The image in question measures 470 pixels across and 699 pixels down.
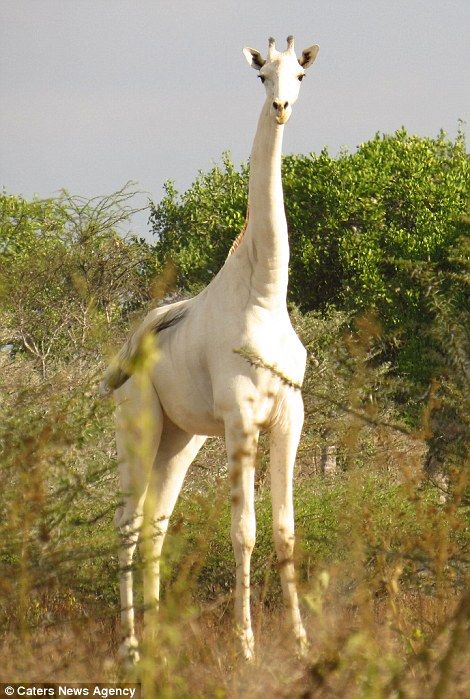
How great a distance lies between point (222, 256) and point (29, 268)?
12.2 m

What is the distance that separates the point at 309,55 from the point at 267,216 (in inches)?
38.8

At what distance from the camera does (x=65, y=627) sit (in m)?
6.45

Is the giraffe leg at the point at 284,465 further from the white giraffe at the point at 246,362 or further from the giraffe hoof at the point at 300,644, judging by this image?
the giraffe hoof at the point at 300,644

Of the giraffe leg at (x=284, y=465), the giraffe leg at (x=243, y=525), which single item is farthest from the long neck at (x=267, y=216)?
the giraffe leg at (x=243, y=525)

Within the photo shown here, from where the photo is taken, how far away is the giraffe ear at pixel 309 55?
24.6 feet

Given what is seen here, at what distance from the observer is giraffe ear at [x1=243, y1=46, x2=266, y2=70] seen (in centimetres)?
749

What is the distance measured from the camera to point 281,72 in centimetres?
722

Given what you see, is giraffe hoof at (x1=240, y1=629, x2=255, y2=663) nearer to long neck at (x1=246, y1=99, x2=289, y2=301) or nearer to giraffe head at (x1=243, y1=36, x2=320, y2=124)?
long neck at (x1=246, y1=99, x2=289, y2=301)

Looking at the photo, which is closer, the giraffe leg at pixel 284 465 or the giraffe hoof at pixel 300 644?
the giraffe hoof at pixel 300 644

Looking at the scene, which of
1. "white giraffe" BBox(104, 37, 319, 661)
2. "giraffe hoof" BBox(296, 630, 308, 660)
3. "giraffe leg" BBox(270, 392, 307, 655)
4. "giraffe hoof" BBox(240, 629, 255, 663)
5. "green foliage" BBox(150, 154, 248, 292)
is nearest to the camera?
"giraffe hoof" BBox(296, 630, 308, 660)

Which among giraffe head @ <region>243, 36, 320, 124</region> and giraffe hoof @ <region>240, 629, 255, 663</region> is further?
giraffe head @ <region>243, 36, 320, 124</region>

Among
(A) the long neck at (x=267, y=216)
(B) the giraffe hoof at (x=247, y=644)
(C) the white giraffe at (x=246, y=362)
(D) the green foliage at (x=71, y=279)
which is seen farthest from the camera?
(D) the green foliage at (x=71, y=279)


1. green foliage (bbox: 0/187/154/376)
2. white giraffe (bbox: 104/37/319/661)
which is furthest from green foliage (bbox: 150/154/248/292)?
white giraffe (bbox: 104/37/319/661)

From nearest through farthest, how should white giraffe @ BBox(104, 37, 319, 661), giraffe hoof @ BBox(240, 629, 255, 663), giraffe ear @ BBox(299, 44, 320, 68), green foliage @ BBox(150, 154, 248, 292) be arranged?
1. giraffe hoof @ BBox(240, 629, 255, 663)
2. white giraffe @ BBox(104, 37, 319, 661)
3. giraffe ear @ BBox(299, 44, 320, 68)
4. green foliage @ BBox(150, 154, 248, 292)
